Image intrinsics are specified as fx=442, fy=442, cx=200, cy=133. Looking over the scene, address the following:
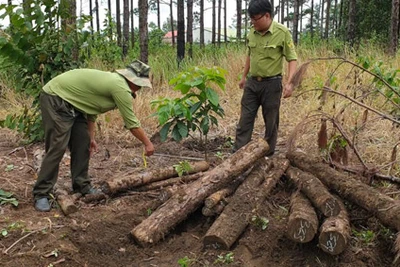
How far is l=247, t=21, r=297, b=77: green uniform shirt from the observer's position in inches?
178

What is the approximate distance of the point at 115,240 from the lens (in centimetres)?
345

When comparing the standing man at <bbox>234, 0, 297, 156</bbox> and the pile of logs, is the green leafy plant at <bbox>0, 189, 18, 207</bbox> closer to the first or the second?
the pile of logs

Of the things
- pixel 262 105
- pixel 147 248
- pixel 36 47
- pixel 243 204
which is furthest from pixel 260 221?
pixel 36 47

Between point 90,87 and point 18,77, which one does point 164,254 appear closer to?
point 90,87

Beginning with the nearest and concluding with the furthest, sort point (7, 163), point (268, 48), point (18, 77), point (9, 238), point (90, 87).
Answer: point (9, 238), point (90, 87), point (268, 48), point (7, 163), point (18, 77)

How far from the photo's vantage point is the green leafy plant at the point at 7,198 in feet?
12.6

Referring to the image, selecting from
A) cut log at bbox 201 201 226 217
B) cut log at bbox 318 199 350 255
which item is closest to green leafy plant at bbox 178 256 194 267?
cut log at bbox 201 201 226 217

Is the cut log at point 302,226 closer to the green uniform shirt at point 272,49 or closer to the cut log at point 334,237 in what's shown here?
the cut log at point 334,237

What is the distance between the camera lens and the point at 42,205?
12.4ft

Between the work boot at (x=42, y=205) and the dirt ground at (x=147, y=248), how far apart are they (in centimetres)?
5

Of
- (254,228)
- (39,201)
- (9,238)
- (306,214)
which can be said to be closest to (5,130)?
(39,201)

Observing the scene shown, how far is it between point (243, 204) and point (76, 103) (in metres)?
1.66

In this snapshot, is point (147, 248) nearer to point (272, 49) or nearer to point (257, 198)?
point (257, 198)

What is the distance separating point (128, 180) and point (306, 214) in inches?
72.0
